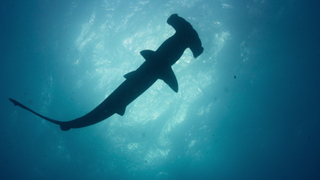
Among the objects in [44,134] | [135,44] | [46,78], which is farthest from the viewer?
[44,134]

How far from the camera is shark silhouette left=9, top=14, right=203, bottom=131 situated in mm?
3246

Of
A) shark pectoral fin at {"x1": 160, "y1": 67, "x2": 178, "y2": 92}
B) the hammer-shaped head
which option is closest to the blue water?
the hammer-shaped head

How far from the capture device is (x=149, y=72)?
3338 millimetres

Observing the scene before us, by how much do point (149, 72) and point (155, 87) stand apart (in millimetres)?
11431

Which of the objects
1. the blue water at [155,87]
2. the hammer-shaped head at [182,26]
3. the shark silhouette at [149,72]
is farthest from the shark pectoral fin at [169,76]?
the blue water at [155,87]

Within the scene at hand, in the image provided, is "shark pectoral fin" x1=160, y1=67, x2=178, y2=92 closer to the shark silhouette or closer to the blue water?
the shark silhouette

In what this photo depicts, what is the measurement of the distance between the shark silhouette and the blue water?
902 centimetres

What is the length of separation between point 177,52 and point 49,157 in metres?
27.0

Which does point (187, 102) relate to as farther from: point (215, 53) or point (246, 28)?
point (246, 28)

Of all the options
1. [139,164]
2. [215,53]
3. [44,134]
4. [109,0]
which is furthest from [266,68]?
[44,134]

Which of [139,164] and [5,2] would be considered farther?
[139,164]

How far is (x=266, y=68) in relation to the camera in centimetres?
1592

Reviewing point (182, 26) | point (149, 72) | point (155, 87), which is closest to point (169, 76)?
point (149, 72)

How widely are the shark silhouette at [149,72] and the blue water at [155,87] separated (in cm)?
902
